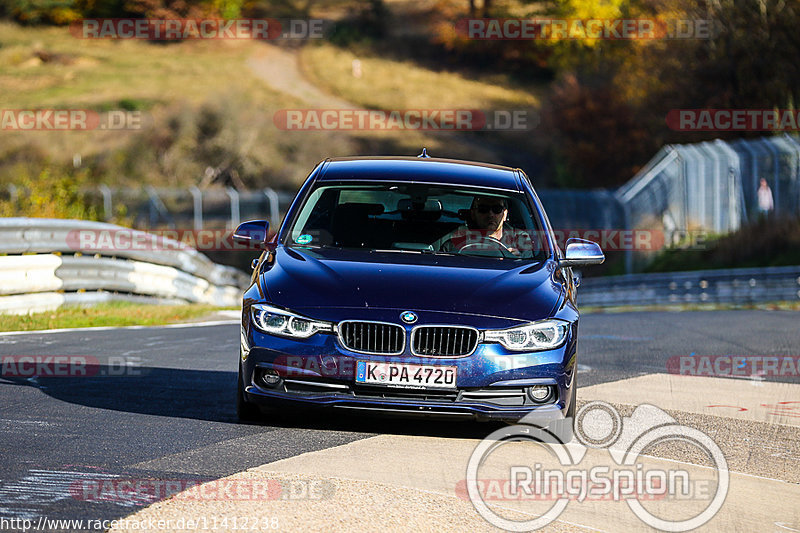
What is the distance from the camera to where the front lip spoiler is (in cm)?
731

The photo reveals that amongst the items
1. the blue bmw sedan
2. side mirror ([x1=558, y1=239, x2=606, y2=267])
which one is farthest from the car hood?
side mirror ([x1=558, y1=239, x2=606, y2=267])

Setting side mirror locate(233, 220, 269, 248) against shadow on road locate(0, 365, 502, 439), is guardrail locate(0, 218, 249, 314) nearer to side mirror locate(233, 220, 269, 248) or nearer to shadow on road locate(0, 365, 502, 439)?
shadow on road locate(0, 365, 502, 439)

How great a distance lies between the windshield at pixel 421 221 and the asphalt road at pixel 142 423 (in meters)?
1.15

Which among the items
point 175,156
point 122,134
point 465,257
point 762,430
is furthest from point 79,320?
point 122,134

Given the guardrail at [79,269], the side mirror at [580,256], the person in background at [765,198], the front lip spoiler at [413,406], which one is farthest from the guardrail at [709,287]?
the front lip spoiler at [413,406]

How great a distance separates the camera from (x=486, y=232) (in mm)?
8688

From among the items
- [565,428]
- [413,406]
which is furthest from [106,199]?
[413,406]

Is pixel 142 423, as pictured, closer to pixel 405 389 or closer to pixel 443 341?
pixel 405 389

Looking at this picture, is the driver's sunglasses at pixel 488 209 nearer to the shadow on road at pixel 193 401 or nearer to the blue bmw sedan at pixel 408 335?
the blue bmw sedan at pixel 408 335

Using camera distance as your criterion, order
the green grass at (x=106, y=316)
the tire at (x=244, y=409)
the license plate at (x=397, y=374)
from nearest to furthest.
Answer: the license plate at (x=397, y=374) < the tire at (x=244, y=409) < the green grass at (x=106, y=316)

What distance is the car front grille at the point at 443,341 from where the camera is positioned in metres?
7.25

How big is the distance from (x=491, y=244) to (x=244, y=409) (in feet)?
6.47

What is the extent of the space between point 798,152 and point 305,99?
46022mm

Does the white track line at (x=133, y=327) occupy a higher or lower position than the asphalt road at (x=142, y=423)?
lower
